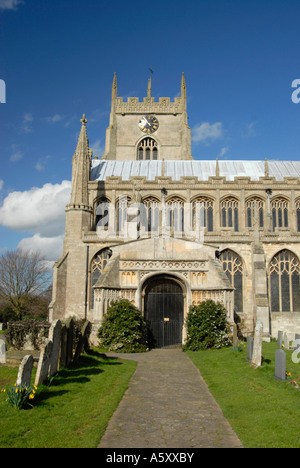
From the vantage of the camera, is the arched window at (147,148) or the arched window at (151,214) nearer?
the arched window at (151,214)

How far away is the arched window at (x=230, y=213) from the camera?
103 ft

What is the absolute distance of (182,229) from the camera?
3150 cm

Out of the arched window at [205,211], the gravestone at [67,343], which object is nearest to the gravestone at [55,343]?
the gravestone at [67,343]

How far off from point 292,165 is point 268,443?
3312 centimetres

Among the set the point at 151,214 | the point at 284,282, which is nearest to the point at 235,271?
the point at 284,282

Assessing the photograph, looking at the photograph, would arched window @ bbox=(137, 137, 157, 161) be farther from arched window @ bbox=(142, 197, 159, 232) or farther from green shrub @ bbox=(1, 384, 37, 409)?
green shrub @ bbox=(1, 384, 37, 409)

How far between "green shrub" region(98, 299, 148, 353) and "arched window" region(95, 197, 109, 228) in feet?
45.9

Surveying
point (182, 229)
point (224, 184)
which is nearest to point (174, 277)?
point (182, 229)

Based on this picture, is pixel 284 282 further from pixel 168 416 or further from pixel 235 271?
pixel 168 416

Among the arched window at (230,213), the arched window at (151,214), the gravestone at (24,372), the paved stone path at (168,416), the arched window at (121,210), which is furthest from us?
the arched window at (121,210)

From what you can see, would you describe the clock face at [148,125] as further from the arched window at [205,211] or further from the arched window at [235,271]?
the arched window at [235,271]

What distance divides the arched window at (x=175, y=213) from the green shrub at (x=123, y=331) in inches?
Result: 539

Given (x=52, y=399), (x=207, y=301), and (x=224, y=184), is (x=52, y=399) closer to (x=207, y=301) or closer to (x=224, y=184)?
(x=207, y=301)

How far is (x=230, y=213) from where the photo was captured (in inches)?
1244
